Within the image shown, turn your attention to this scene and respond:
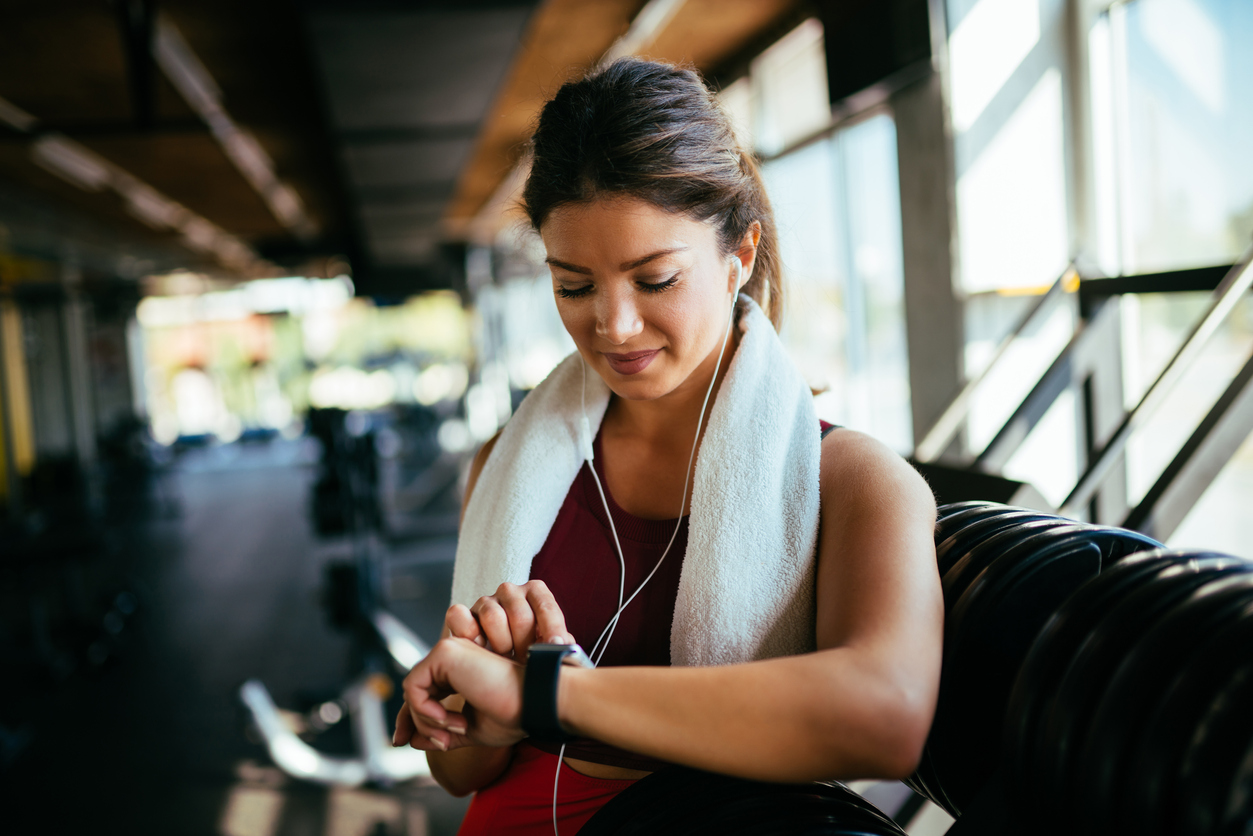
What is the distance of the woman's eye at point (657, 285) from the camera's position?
97 centimetres

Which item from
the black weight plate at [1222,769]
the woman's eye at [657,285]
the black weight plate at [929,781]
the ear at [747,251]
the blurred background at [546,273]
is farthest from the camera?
the blurred background at [546,273]

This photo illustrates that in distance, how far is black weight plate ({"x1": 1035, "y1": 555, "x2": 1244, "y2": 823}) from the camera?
25.9 inches

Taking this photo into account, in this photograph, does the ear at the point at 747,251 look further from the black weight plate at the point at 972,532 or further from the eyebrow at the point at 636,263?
the black weight plate at the point at 972,532

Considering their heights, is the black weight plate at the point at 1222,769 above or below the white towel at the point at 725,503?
below

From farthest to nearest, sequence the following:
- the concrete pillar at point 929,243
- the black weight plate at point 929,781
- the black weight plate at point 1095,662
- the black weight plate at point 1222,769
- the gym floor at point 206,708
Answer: the concrete pillar at point 929,243 → the gym floor at point 206,708 → the black weight plate at point 929,781 → the black weight plate at point 1095,662 → the black weight plate at point 1222,769

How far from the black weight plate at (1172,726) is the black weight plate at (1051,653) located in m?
0.09

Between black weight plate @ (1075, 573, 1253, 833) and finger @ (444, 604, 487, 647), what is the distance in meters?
0.57

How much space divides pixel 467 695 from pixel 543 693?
9 cm

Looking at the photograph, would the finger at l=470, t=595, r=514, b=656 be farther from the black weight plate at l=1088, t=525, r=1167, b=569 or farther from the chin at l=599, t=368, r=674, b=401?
the black weight plate at l=1088, t=525, r=1167, b=569

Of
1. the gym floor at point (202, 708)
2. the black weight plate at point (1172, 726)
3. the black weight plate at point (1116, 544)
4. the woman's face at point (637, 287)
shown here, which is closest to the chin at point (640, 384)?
the woman's face at point (637, 287)

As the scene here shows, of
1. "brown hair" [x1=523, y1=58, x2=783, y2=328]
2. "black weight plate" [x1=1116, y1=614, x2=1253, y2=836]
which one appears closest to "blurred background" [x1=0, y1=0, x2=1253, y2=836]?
"brown hair" [x1=523, y1=58, x2=783, y2=328]

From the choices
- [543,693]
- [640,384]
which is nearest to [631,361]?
[640,384]

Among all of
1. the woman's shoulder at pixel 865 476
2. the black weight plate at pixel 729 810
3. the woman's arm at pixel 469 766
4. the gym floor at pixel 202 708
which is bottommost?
the gym floor at pixel 202 708

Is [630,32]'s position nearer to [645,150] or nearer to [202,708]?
[645,150]
